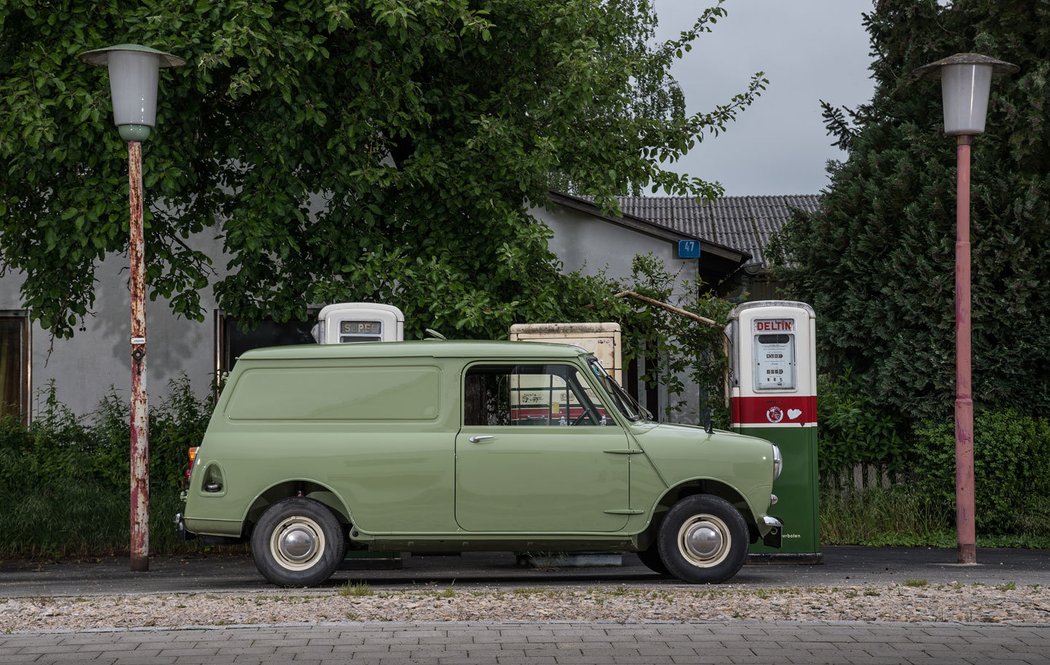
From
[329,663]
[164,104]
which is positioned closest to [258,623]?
[329,663]

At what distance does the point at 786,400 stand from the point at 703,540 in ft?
7.69

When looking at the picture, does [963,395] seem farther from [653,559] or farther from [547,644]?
[547,644]

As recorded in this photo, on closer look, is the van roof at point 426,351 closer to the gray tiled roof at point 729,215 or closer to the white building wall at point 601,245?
the white building wall at point 601,245

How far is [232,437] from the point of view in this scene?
10273mm

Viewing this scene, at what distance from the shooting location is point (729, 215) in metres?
37.2

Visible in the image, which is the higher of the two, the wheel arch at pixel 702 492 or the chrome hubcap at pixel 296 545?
the wheel arch at pixel 702 492

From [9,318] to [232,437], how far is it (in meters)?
9.33

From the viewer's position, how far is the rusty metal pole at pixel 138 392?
11.9 metres

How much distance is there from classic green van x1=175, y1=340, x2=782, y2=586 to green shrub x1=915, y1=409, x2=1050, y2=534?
464cm

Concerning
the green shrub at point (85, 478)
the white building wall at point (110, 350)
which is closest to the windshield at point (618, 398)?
the green shrub at point (85, 478)

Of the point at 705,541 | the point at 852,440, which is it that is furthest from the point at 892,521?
the point at 705,541

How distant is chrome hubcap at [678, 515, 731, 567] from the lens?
33.1 feet

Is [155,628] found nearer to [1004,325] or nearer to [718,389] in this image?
[718,389]

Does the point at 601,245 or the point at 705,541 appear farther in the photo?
the point at 601,245
